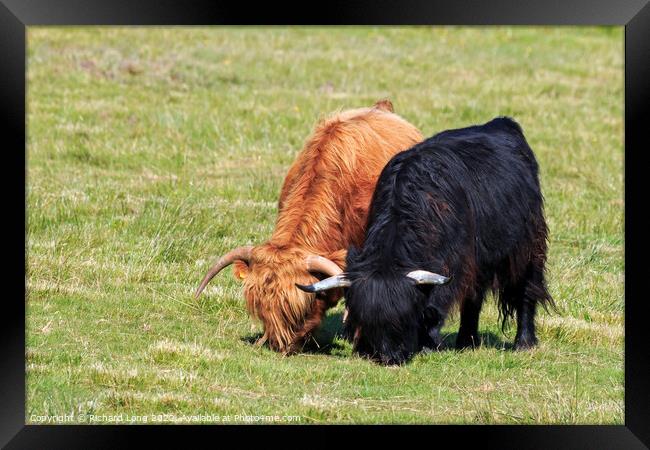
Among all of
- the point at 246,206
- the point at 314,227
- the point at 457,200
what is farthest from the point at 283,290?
the point at 246,206

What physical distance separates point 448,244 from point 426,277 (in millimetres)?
527

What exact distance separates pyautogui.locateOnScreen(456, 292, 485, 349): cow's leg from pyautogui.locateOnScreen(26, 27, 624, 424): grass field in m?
0.24

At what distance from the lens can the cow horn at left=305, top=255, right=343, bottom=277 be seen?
9203 millimetres

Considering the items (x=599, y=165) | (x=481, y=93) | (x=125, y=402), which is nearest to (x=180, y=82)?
(x=481, y=93)

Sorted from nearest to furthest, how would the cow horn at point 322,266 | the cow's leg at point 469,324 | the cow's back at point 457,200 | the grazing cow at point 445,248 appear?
1. the grazing cow at point 445,248
2. the cow's back at point 457,200
3. the cow horn at point 322,266
4. the cow's leg at point 469,324

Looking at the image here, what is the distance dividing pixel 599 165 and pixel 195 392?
34.9 feet

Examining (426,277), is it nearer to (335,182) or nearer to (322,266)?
(322,266)

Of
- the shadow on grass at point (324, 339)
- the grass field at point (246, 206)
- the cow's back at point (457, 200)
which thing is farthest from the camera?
the shadow on grass at point (324, 339)

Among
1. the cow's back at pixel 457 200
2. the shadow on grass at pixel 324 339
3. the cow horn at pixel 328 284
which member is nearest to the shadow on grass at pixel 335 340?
the shadow on grass at pixel 324 339

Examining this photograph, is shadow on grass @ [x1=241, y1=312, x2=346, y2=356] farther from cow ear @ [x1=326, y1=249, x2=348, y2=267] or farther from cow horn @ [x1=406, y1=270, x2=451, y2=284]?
cow horn @ [x1=406, y1=270, x2=451, y2=284]

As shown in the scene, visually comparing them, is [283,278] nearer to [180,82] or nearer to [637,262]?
[637,262]

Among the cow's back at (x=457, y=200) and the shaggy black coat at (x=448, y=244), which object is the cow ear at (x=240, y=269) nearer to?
the shaggy black coat at (x=448, y=244)

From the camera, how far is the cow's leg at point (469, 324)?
1005 cm

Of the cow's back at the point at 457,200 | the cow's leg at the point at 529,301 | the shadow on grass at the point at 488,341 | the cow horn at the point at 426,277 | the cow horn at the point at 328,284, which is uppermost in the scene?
the cow's back at the point at 457,200
